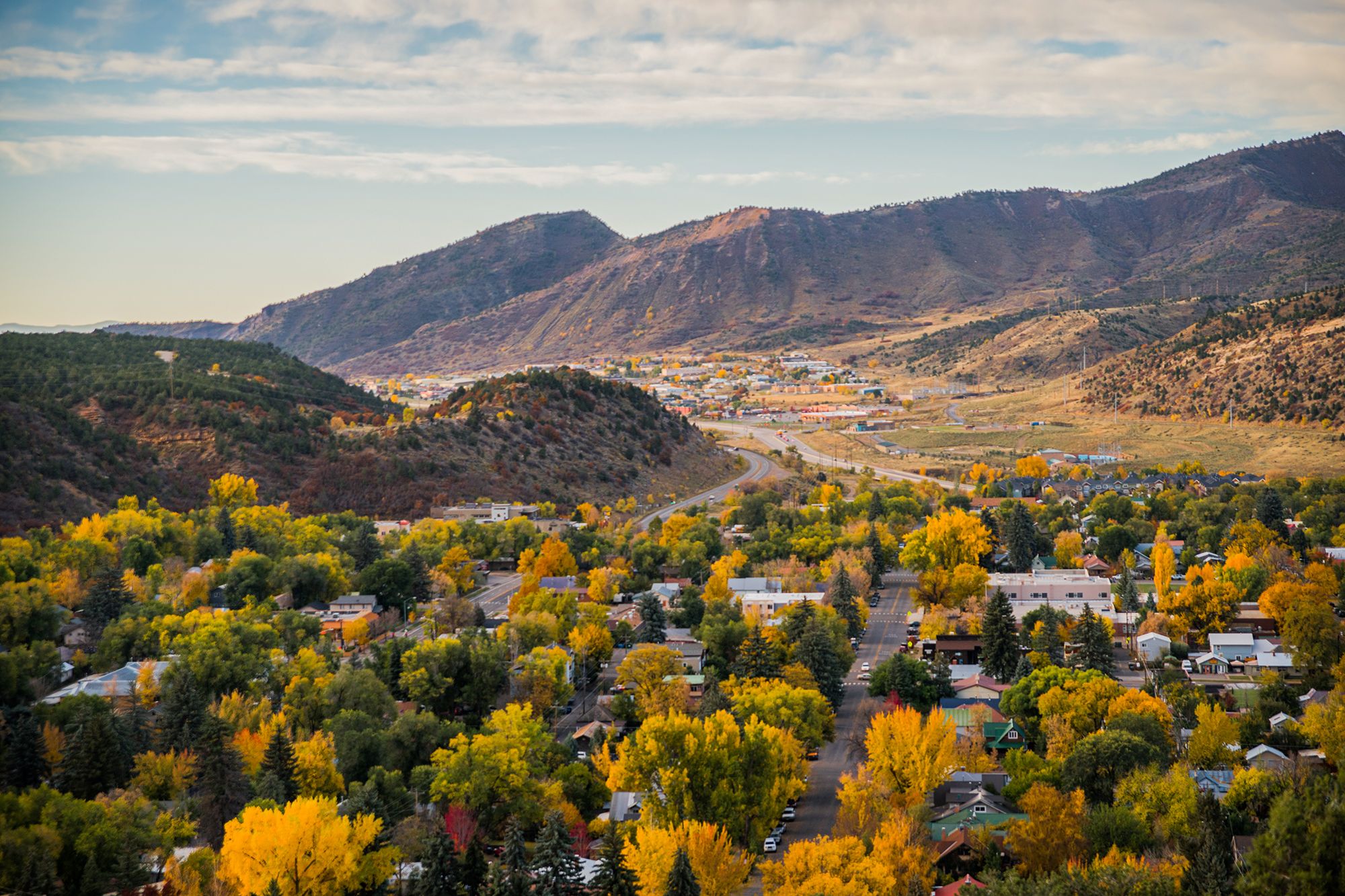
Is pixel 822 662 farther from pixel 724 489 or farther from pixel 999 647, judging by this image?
pixel 724 489

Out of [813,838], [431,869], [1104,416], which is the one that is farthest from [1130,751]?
[1104,416]

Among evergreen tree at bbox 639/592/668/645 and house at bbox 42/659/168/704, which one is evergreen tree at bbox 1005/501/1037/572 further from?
house at bbox 42/659/168/704

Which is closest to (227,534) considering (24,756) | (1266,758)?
(24,756)

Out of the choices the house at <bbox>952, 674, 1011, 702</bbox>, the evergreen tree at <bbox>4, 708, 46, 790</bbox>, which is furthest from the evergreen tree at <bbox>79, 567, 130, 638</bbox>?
the house at <bbox>952, 674, 1011, 702</bbox>

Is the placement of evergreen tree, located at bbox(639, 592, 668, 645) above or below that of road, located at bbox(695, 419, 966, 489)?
above

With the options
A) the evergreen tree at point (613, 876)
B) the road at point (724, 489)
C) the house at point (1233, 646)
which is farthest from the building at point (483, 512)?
the evergreen tree at point (613, 876)

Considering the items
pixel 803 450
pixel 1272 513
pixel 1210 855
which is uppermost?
pixel 1210 855

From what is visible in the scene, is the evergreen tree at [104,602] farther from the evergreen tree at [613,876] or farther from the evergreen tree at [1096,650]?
the evergreen tree at [1096,650]
